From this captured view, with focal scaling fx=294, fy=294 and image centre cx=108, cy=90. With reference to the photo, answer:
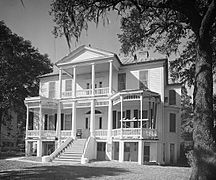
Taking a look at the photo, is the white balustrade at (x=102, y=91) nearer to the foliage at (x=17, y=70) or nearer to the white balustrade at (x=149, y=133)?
the white balustrade at (x=149, y=133)

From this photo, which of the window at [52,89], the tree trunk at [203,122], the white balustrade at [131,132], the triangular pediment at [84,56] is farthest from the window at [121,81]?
the tree trunk at [203,122]

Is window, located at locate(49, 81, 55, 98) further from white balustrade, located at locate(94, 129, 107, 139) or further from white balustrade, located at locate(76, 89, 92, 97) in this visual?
white balustrade, located at locate(94, 129, 107, 139)

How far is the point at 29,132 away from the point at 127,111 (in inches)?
413

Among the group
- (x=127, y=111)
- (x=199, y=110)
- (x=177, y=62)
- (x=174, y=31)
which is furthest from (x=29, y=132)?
(x=199, y=110)

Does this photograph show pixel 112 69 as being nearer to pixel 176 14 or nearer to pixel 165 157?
pixel 165 157

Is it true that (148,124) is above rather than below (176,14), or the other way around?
below

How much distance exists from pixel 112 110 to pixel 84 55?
6028 mm

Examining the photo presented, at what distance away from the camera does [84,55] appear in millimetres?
28500

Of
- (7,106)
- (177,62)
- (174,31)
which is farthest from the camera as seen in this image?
(7,106)

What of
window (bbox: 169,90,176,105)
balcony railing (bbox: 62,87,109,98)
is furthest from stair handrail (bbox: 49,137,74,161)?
window (bbox: 169,90,176,105)

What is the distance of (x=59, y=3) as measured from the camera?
489 inches

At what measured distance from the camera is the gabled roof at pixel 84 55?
88.5 ft

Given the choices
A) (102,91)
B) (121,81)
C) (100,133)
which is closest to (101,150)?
(100,133)

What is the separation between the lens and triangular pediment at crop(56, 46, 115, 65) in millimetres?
27125
